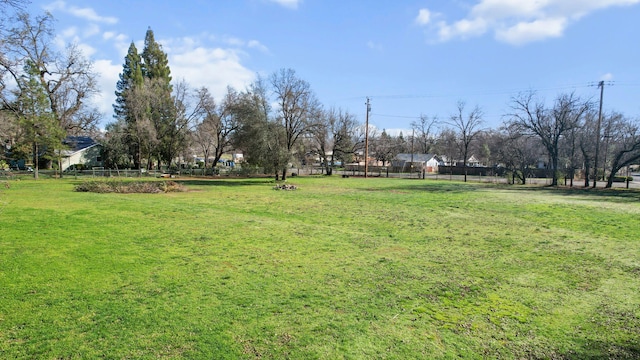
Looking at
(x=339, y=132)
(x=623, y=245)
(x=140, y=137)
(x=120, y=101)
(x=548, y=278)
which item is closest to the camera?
(x=548, y=278)

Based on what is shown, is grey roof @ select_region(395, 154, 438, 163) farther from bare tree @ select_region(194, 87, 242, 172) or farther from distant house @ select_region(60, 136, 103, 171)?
distant house @ select_region(60, 136, 103, 171)

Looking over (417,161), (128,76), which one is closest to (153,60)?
(128,76)

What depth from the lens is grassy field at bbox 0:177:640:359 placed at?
4141 millimetres

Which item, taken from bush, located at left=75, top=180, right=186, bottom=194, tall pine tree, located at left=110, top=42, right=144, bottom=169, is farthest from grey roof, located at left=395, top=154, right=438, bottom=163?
bush, located at left=75, top=180, right=186, bottom=194

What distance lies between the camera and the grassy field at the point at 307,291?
4.14m

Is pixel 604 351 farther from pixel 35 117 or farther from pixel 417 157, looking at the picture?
pixel 417 157

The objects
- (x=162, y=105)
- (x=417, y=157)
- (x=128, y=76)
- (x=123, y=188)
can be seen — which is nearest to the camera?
(x=123, y=188)

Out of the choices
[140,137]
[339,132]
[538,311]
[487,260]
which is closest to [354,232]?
[487,260]

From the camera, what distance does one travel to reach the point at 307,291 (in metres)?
5.91

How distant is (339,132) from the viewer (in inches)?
2317

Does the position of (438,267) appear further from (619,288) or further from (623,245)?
(623,245)

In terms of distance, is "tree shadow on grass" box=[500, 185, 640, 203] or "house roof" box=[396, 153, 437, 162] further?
"house roof" box=[396, 153, 437, 162]

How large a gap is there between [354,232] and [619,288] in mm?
6505

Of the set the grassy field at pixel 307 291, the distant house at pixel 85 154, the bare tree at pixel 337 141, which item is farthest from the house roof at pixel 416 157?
the grassy field at pixel 307 291
